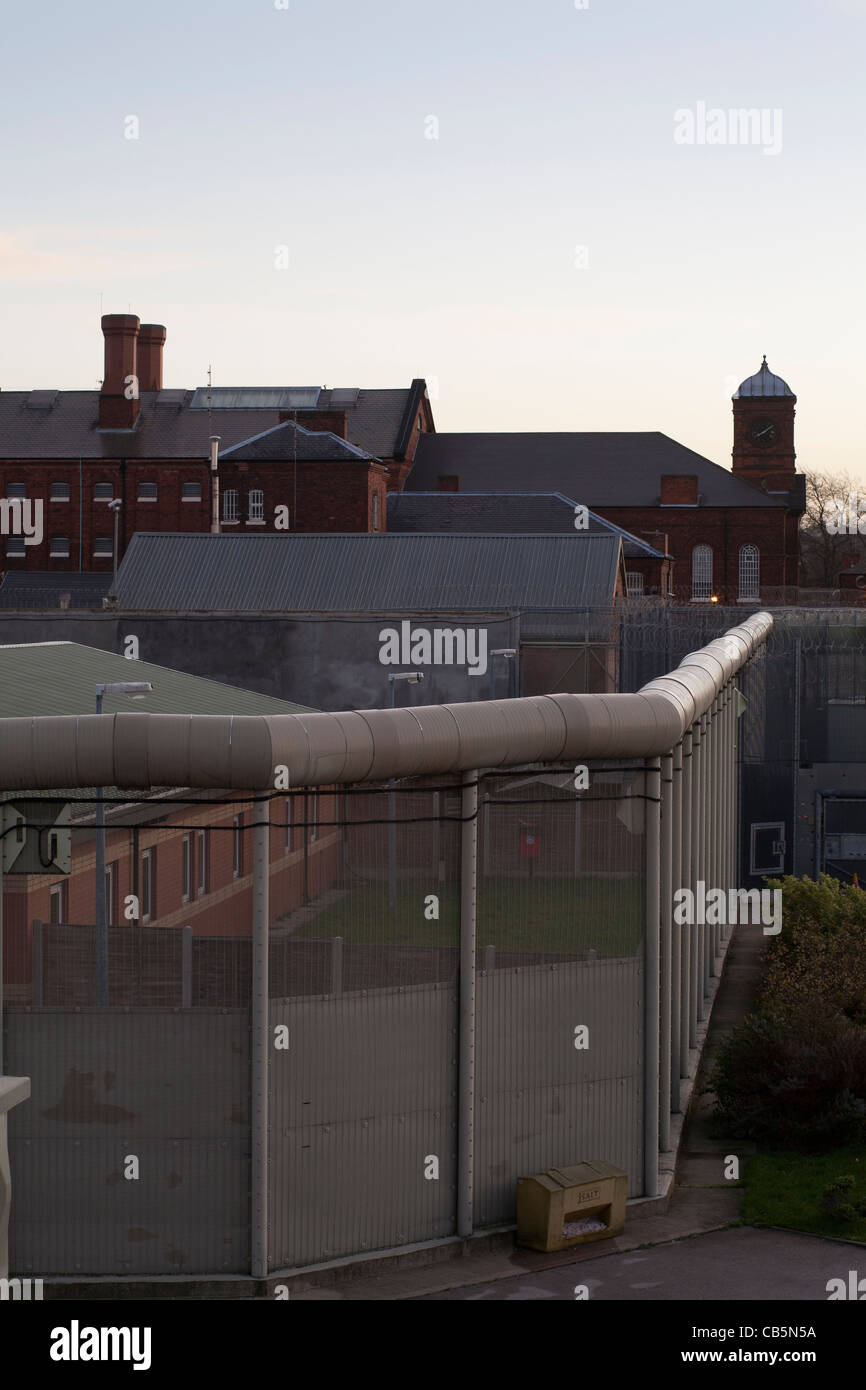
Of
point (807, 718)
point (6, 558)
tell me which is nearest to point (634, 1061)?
point (807, 718)

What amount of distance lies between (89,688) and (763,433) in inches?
3564

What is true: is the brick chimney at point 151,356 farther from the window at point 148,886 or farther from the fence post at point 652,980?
the window at point 148,886

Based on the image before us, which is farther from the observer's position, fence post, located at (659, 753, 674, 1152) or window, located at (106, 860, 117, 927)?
fence post, located at (659, 753, 674, 1152)

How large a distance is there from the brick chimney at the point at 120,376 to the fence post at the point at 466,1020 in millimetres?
73939

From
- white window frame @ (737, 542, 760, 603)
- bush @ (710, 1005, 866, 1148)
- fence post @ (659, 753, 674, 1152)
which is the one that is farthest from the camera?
white window frame @ (737, 542, 760, 603)

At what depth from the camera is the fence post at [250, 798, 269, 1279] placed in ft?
35.1

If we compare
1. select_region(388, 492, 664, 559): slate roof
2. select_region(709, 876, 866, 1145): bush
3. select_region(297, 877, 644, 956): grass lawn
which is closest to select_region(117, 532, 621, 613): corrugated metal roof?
select_region(388, 492, 664, 559): slate roof

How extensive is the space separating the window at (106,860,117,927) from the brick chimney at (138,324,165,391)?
7937 cm

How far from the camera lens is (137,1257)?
422 inches

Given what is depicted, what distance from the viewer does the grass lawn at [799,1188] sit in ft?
40.6

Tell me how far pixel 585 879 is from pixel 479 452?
84393 millimetres

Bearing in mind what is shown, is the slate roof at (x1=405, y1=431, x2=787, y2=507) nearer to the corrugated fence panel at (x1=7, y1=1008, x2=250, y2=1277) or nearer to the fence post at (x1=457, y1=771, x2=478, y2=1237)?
the fence post at (x1=457, y1=771, x2=478, y2=1237)
